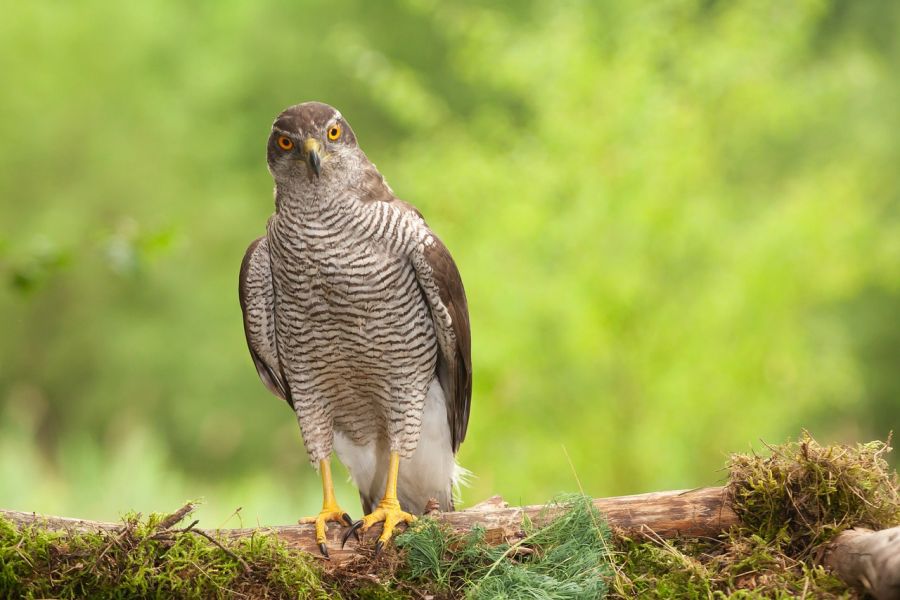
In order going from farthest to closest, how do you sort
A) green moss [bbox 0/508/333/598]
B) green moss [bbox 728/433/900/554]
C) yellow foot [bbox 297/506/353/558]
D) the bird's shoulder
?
the bird's shoulder
yellow foot [bbox 297/506/353/558]
green moss [bbox 728/433/900/554]
green moss [bbox 0/508/333/598]

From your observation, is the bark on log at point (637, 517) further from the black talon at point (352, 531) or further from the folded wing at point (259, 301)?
the folded wing at point (259, 301)

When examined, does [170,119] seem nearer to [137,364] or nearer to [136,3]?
[136,3]

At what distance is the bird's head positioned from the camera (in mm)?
4434

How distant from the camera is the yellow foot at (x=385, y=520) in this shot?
4237 millimetres

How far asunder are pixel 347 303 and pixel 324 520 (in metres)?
0.90

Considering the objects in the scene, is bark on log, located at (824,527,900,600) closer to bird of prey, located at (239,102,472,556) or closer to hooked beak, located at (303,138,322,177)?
bird of prey, located at (239,102,472,556)

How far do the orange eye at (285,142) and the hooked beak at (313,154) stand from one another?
0.30 ft

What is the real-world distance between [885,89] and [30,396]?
575 inches

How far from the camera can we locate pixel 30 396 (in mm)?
17500

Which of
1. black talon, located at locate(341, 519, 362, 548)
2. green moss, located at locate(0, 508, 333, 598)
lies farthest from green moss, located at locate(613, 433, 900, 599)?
green moss, located at locate(0, 508, 333, 598)

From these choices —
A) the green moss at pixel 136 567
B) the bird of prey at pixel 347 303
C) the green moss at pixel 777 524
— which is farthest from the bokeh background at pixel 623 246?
the green moss at pixel 777 524

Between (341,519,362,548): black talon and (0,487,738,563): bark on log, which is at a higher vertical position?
(341,519,362,548): black talon

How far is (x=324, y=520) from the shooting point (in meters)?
4.33

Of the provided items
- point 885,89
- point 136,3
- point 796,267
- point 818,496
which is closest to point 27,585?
point 818,496
